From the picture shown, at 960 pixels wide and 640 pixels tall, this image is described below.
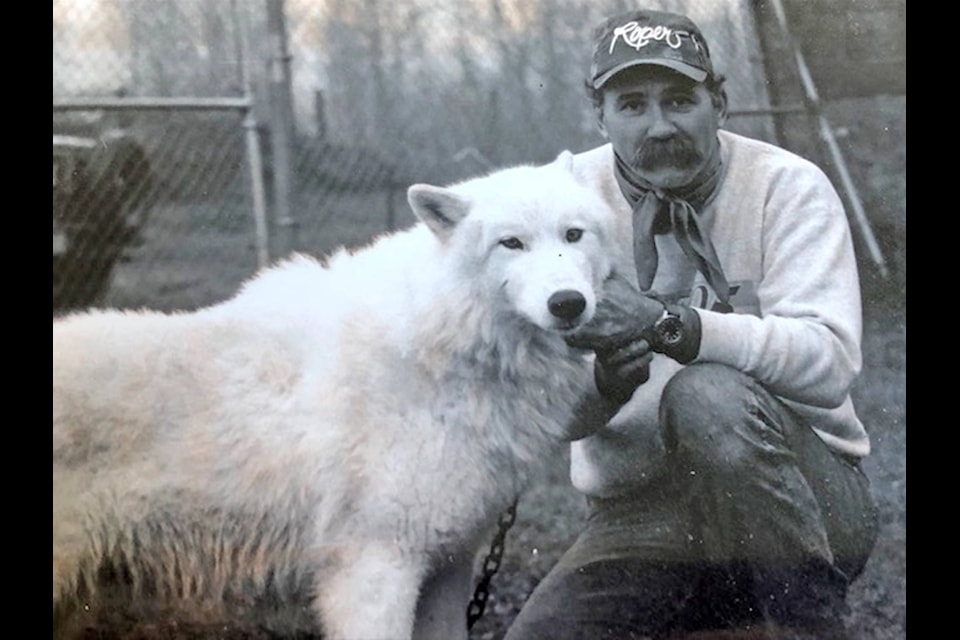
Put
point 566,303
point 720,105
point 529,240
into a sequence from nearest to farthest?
point 566,303 → point 529,240 → point 720,105

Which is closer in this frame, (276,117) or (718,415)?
(718,415)

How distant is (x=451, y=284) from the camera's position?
4.61 meters

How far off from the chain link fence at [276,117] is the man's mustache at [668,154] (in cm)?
23

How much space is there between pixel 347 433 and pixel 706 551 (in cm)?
161

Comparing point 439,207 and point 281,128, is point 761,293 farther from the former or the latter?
point 281,128

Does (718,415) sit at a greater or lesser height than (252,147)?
lesser

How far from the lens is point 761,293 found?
4.94m

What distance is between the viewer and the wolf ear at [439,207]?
15.2 ft

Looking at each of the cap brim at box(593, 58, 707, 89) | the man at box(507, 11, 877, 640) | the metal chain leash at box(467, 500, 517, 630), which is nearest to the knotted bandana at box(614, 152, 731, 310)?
the man at box(507, 11, 877, 640)

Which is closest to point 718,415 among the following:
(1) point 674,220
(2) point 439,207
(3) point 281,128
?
(1) point 674,220

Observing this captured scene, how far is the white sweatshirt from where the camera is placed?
491cm
